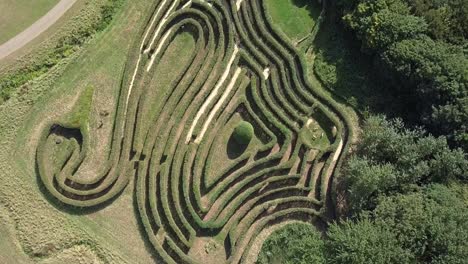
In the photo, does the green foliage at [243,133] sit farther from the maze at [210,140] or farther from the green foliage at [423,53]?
the green foliage at [423,53]

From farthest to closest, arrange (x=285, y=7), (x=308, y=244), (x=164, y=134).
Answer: (x=285, y=7) < (x=164, y=134) < (x=308, y=244)

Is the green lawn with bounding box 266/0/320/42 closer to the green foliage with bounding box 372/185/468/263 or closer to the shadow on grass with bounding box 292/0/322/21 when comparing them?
the shadow on grass with bounding box 292/0/322/21

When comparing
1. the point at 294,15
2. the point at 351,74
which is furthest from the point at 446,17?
the point at 294,15

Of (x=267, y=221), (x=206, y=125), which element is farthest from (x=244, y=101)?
(x=267, y=221)

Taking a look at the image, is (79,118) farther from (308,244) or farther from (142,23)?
(308,244)

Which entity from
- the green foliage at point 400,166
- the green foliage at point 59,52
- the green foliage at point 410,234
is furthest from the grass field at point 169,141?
the green foliage at point 410,234
